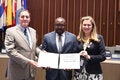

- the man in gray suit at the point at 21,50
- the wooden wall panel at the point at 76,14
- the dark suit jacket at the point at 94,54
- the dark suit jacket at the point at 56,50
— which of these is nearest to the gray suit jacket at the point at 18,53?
the man in gray suit at the point at 21,50

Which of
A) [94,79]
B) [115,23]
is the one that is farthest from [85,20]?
[115,23]

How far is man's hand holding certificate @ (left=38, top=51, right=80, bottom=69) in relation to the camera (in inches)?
142

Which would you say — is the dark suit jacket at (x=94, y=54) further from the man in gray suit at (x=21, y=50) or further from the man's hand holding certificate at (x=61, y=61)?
the man in gray suit at (x=21, y=50)

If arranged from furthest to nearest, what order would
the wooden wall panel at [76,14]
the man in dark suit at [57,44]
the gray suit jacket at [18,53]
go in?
the wooden wall panel at [76,14] < the man in dark suit at [57,44] < the gray suit jacket at [18,53]

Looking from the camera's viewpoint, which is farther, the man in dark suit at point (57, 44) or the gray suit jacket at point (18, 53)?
the man in dark suit at point (57, 44)

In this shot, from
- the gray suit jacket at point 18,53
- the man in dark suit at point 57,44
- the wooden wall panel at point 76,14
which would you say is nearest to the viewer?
the gray suit jacket at point 18,53

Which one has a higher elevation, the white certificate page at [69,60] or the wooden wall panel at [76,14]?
the wooden wall panel at [76,14]

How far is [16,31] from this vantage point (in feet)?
11.8

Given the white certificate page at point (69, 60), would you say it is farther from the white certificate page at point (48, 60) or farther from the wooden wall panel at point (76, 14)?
the wooden wall panel at point (76, 14)

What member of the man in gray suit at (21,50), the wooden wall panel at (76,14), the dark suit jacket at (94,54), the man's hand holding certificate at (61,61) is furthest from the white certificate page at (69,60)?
the wooden wall panel at (76,14)

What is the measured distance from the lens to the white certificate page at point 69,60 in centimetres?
361

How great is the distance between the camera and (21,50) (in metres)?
3.57

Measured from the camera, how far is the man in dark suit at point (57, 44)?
11.9 ft

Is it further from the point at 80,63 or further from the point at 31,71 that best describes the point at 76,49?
the point at 31,71
